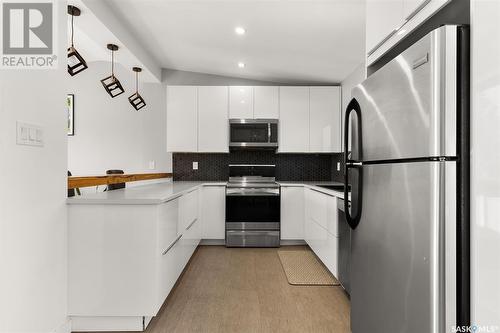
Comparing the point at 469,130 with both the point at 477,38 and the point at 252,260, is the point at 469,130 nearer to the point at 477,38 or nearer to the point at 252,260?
the point at 477,38

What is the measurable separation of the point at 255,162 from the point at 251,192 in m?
0.75

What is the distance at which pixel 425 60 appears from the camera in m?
1.00

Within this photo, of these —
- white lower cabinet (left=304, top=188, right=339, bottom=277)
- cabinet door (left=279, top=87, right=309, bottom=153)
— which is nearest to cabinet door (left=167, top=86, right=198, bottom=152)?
cabinet door (left=279, top=87, right=309, bottom=153)

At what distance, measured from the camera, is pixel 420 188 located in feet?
3.40

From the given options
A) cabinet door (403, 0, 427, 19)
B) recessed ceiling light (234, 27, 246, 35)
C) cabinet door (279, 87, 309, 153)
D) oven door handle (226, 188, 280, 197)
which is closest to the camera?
cabinet door (403, 0, 427, 19)

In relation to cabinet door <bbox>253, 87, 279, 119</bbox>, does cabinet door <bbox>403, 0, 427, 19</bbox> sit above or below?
below

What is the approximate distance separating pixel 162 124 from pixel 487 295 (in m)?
4.06

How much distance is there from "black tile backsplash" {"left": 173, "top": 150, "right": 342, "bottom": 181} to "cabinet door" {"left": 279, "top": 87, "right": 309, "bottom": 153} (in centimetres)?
40

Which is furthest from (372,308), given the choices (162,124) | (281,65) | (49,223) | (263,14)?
(162,124)

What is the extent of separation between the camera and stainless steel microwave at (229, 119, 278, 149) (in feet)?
12.8

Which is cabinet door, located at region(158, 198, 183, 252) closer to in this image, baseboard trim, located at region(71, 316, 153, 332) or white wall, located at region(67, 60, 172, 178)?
baseboard trim, located at region(71, 316, 153, 332)

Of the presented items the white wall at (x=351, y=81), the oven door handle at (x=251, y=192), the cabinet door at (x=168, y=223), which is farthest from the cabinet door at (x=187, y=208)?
the white wall at (x=351, y=81)

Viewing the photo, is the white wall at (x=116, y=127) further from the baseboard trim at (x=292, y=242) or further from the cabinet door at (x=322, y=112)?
the cabinet door at (x=322, y=112)

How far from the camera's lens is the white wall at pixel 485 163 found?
0.83m
